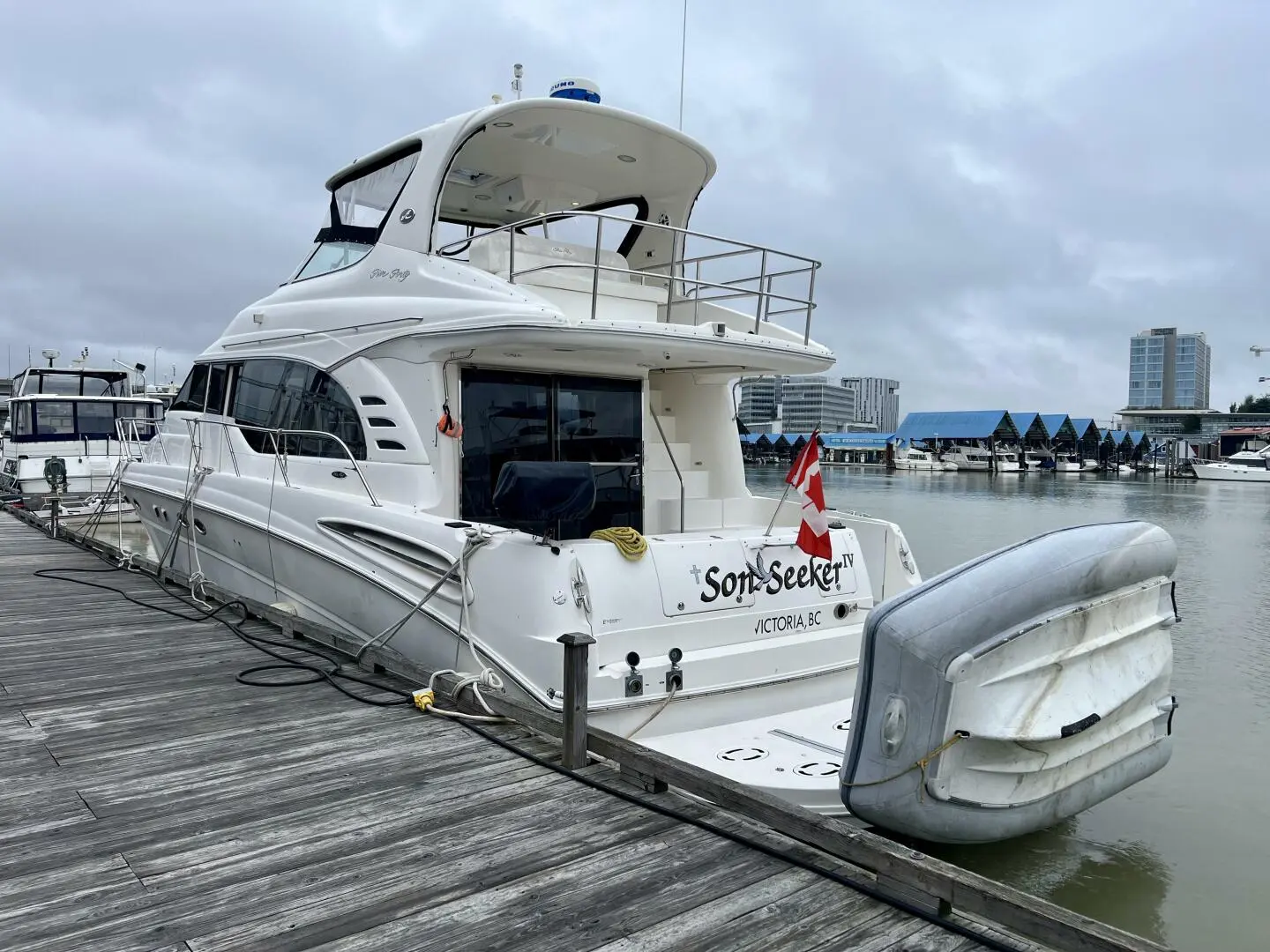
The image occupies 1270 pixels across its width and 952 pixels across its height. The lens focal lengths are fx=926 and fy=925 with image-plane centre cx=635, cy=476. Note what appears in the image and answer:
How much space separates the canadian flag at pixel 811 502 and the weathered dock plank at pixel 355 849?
210cm

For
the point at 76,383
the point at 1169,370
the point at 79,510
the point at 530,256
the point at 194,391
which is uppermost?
the point at 1169,370

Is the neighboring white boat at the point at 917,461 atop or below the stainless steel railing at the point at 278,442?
below

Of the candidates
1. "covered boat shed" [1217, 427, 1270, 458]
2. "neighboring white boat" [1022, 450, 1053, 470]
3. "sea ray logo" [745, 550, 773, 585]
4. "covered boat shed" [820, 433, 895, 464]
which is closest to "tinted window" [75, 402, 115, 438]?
"sea ray logo" [745, 550, 773, 585]

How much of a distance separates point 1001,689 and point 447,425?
12.2ft

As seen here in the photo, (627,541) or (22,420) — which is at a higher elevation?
(22,420)

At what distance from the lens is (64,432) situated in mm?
20734

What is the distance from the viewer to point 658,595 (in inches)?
210

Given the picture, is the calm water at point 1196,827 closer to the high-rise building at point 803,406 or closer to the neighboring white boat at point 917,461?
the neighboring white boat at point 917,461

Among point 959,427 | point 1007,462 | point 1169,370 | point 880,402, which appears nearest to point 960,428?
point 959,427

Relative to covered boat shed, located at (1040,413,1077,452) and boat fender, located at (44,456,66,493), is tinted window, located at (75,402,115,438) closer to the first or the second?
boat fender, located at (44,456,66,493)

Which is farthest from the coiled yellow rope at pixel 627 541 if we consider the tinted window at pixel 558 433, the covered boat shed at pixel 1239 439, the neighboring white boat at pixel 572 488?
the covered boat shed at pixel 1239 439

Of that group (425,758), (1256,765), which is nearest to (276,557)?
(425,758)

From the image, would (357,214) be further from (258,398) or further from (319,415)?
(258,398)

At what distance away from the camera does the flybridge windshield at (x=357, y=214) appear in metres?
6.93
